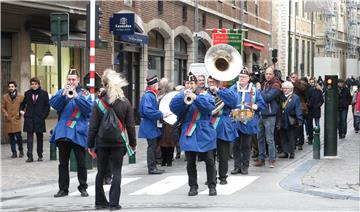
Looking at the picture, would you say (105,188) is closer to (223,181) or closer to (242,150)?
(223,181)

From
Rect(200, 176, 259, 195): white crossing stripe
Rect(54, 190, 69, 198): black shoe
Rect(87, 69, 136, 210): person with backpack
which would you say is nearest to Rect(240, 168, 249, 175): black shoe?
Rect(200, 176, 259, 195): white crossing stripe

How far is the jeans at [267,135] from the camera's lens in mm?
14312

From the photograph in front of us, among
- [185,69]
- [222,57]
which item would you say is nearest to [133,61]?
[185,69]

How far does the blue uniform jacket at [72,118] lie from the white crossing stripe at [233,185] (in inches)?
83.1

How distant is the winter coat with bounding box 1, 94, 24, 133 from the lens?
1644 cm

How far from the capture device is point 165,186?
1174 cm

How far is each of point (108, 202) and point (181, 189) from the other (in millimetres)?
1992

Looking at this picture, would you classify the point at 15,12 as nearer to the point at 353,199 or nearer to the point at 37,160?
the point at 37,160

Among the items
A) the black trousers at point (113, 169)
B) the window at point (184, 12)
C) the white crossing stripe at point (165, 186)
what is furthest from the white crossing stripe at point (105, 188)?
the window at point (184, 12)

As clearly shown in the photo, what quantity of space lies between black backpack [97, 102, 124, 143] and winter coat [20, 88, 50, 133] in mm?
6685

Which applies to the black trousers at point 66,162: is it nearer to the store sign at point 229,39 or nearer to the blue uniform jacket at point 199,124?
the blue uniform jacket at point 199,124

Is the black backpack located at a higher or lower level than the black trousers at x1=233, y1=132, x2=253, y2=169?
higher

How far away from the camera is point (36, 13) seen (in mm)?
19562

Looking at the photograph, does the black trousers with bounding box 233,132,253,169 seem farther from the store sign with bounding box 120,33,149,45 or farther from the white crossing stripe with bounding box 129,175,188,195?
the store sign with bounding box 120,33,149,45
